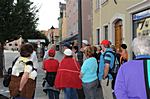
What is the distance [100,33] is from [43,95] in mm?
9740

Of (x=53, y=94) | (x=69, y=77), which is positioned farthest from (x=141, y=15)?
(x=69, y=77)

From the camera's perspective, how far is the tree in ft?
69.6

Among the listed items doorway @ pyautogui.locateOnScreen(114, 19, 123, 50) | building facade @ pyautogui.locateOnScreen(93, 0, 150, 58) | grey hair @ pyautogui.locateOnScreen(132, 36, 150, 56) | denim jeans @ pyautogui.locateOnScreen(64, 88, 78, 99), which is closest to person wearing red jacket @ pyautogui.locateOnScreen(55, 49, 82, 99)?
denim jeans @ pyautogui.locateOnScreen(64, 88, 78, 99)

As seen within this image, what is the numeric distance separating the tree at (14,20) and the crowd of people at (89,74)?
9.87 metres

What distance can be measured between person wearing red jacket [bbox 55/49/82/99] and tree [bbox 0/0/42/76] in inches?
460

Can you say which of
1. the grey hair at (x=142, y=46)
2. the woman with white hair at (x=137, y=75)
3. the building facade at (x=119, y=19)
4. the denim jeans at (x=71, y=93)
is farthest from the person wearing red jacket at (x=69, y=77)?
the grey hair at (x=142, y=46)

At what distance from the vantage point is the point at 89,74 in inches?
357

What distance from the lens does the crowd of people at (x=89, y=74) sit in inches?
167

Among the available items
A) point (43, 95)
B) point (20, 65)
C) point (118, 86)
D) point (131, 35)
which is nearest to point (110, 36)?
point (131, 35)

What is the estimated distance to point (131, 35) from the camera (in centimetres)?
1579

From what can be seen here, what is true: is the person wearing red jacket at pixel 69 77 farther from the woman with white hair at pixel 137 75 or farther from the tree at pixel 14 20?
the tree at pixel 14 20

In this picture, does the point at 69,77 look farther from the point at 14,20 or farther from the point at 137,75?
the point at 14,20

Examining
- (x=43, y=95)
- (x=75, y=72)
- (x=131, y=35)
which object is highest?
(x=131, y=35)

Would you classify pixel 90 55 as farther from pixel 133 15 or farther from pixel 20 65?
pixel 133 15
